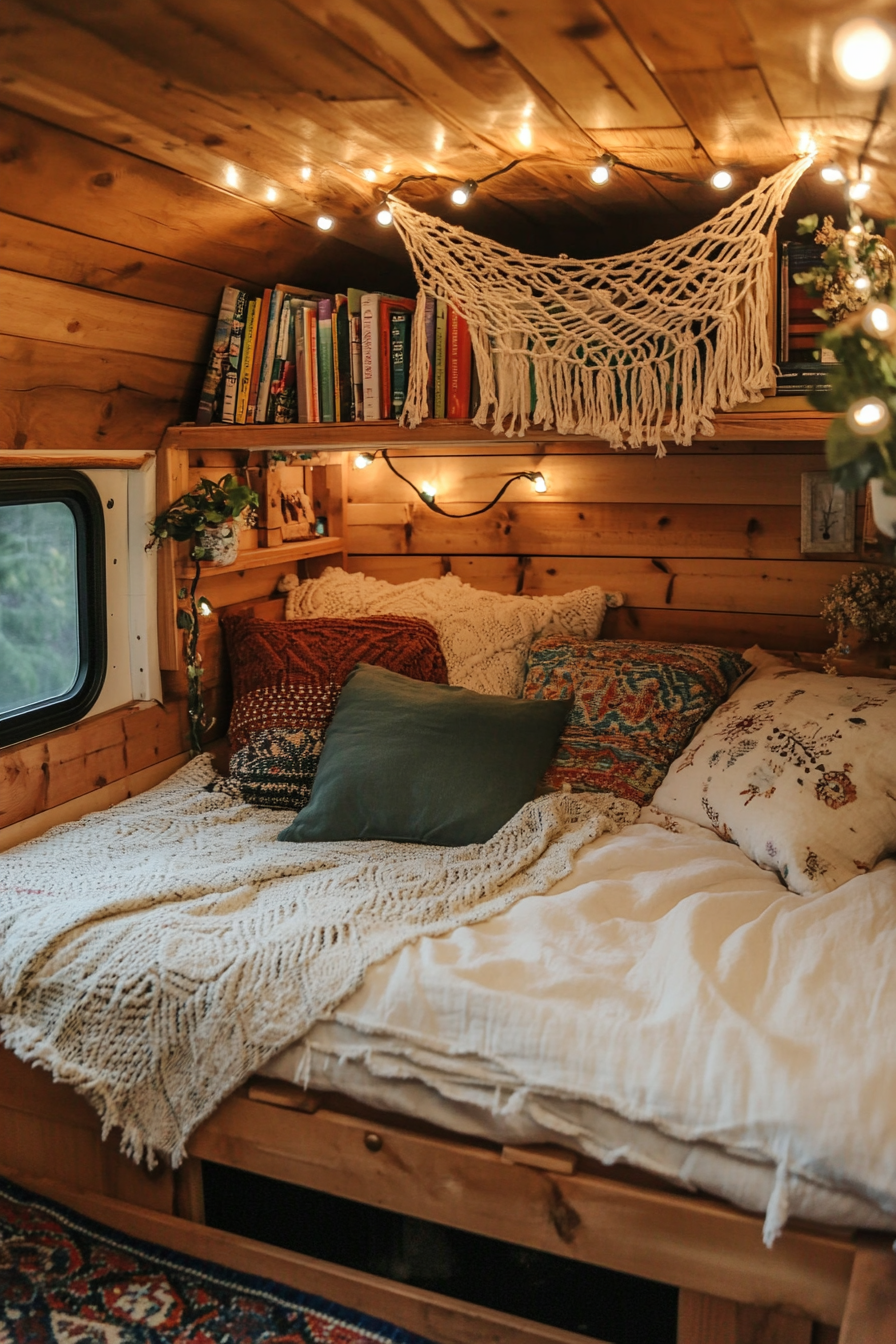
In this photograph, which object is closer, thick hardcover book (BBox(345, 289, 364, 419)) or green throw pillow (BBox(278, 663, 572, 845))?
green throw pillow (BBox(278, 663, 572, 845))

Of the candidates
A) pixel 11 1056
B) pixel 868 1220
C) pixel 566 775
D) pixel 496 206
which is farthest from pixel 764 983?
pixel 496 206

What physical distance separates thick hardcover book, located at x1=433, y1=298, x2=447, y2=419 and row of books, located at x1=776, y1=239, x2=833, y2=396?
679 mm

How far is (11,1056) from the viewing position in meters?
1.79

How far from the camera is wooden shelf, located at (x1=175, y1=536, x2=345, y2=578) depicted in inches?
104

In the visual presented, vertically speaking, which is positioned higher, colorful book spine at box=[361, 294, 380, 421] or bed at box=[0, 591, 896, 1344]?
colorful book spine at box=[361, 294, 380, 421]

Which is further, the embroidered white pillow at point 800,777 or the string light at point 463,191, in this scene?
the string light at point 463,191

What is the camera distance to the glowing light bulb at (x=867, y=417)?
3.92ft

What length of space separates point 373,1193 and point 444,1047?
10.4 inches

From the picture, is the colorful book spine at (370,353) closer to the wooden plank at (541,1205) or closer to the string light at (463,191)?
the string light at (463,191)

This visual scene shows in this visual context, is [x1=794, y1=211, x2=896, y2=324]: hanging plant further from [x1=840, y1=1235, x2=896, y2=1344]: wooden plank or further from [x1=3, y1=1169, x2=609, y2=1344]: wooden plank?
[x1=3, y1=1169, x2=609, y2=1344]: wooden plank

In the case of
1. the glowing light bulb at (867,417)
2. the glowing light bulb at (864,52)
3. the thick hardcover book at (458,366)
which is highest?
the glowing light bulb at (864,52)

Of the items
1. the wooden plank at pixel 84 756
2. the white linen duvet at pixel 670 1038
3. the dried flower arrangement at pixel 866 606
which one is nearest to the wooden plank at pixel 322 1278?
the white linen duvet at pixel 670 1038

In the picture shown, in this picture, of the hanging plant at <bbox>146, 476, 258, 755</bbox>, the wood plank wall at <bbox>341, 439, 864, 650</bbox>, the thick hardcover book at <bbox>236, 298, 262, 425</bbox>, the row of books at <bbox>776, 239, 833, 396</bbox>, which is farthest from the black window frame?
the row of books at <bbox>776, 239, 833, 396</bbox>

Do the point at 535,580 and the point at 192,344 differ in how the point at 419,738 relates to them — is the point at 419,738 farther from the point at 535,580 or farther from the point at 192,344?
the point at 192,344
